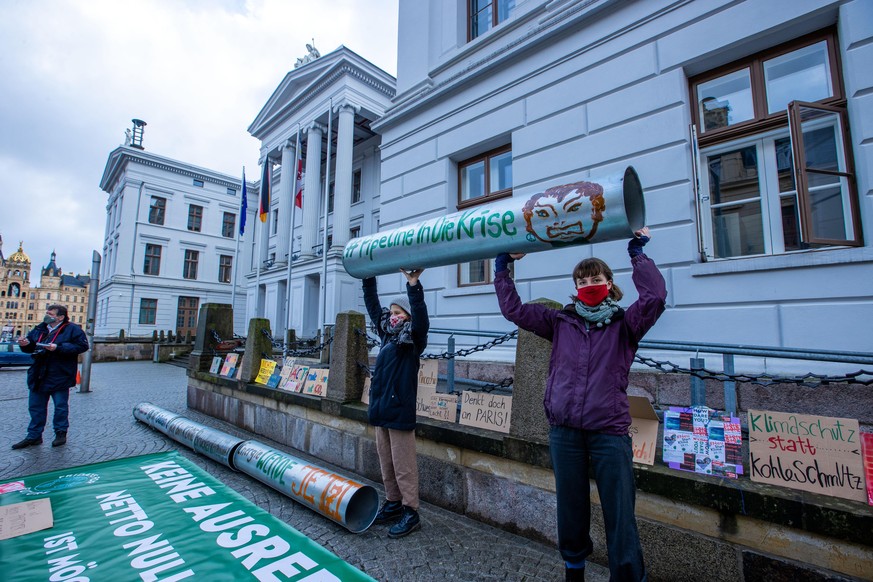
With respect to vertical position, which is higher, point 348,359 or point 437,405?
point 348,359

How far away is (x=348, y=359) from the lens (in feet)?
17.1

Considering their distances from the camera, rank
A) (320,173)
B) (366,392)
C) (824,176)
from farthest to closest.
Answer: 1. (320,173)
2. (366,392)
3. (824,176)

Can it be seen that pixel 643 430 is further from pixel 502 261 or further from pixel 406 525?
pixel 406 525

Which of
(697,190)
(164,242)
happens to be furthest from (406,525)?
(164,242)

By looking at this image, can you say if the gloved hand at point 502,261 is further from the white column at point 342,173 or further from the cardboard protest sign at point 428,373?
the white column at point 342,173

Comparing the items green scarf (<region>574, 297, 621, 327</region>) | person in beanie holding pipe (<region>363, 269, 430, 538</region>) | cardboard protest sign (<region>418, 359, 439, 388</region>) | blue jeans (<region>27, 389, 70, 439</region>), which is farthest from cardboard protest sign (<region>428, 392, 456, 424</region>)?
blue jeans (<region>27, 389, 70, 439</region>)

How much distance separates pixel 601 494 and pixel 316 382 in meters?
4.49

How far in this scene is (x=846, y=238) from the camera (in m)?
4.44

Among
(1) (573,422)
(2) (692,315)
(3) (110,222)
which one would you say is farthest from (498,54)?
(3) (110,222)

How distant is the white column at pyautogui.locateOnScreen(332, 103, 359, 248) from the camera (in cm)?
2052

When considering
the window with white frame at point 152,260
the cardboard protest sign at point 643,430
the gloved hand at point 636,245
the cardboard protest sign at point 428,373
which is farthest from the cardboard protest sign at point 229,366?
the window with white frame at point 152,260

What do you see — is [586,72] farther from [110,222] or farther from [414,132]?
[110,222]

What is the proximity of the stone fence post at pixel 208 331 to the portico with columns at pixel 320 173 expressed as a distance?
9020 millimetres

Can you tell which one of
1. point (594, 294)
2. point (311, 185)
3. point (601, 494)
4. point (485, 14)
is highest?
point (311, 185)
